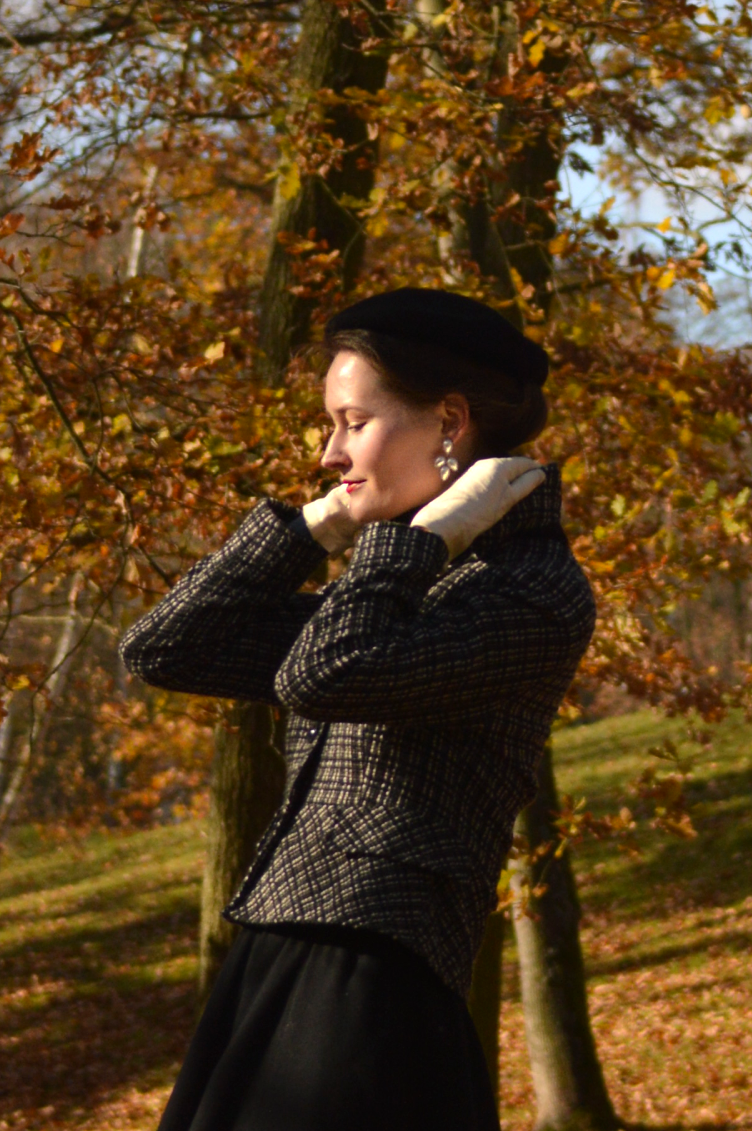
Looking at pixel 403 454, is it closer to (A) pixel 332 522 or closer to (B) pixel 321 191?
(A) pixel 332 522

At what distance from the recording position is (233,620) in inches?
86.5

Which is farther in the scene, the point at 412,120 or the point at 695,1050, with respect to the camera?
the point at 695,1050

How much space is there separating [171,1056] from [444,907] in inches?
335

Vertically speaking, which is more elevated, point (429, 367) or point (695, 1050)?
point (429, 367)

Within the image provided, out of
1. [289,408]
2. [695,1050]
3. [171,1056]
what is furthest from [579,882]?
[289,408]

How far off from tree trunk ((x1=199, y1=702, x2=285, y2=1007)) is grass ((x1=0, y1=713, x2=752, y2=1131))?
6.23ft

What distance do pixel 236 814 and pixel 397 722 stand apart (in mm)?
3709

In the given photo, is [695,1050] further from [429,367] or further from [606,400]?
[429,367]

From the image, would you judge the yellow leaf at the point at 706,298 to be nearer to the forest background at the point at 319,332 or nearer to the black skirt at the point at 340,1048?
the forest background at the point at 319,332

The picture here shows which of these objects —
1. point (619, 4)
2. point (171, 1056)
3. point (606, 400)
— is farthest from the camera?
point (171, 1056)

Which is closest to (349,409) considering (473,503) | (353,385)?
(353,385)

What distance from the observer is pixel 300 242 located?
4.76 metres

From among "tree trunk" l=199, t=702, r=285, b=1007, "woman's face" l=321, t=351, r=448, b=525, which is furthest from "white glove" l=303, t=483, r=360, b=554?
"tree trunk" l=199, t=702, r=285, b=1007

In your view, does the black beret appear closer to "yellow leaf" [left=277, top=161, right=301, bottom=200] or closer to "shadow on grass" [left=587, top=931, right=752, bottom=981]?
"yellow leaf" [left=277, top=161, right=301, bottom=200]
